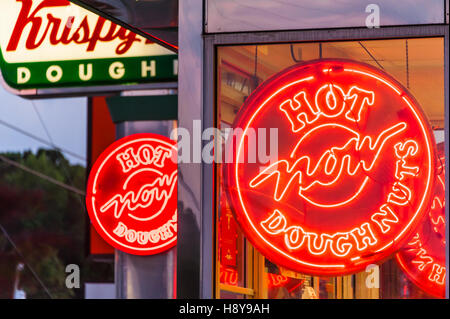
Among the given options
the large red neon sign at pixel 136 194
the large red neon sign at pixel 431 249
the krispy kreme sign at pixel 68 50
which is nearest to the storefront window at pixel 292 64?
the large red neon sign at pixel 431 249

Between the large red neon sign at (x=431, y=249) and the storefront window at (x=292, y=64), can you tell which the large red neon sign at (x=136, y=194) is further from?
the large red neon sign at (x=431, y=249)

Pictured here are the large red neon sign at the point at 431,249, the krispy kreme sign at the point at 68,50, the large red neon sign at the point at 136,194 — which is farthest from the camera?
the krispy kreme sign at the point at 68,50

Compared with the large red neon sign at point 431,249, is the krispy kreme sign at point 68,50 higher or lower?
higher

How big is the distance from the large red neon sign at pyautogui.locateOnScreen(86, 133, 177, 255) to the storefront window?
4229 millimetres

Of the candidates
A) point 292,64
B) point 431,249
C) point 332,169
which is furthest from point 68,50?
point 431,249

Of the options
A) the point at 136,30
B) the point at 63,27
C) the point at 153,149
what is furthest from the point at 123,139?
the point at 136,30

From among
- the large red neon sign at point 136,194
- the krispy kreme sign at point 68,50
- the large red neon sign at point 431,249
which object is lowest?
the large red neon sign at point 431,249

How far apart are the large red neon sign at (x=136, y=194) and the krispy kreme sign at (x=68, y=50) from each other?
0.77m

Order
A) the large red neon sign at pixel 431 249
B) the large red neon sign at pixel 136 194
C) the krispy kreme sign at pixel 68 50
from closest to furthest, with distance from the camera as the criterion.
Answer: the large red neon sign at pixel 431 249, the large red neon sign at pixel 136 194, the krispy kreme sign at pixel 68 50

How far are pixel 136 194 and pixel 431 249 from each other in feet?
16.6

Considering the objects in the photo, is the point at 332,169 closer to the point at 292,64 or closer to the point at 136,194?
the point at 292,64

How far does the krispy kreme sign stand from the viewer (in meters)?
9.54

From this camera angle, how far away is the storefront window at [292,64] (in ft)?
15.4
